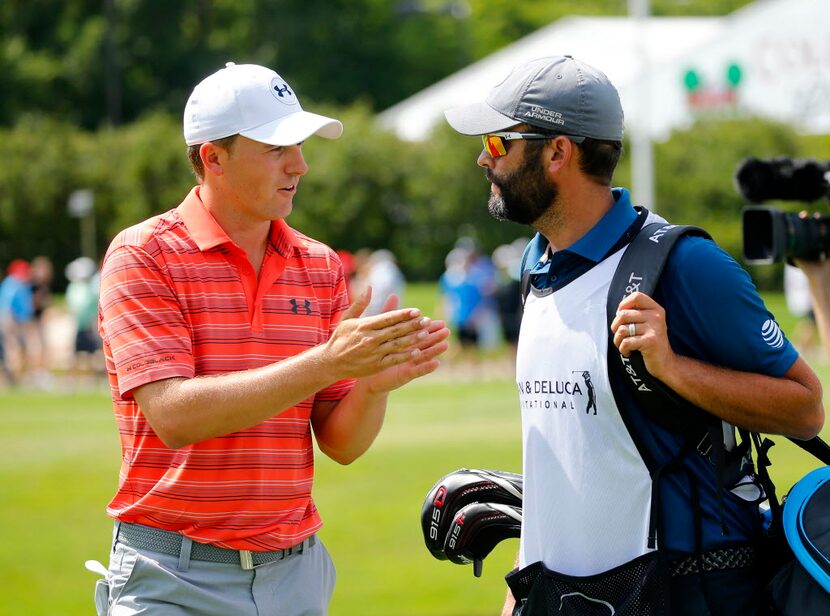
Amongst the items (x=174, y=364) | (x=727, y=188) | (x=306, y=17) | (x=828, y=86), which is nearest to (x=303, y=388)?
(x=174, y=364)

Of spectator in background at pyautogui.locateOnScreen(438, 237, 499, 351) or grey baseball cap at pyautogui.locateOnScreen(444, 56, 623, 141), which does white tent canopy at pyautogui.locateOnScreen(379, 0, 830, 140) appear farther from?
grey baseball cap at pyautogui.locateOnScreen(444, 56, 623, 141)

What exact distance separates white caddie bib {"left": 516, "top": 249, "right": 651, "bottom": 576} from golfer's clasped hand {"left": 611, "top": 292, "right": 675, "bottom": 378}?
20cm

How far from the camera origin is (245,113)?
4.16 metres

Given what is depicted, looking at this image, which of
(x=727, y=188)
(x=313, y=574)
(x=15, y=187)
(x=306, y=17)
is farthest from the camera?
(x=306, y=17)

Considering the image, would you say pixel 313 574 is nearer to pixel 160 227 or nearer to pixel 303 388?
pixel 303 388

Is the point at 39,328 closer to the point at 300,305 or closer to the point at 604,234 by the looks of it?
the point at 300,305

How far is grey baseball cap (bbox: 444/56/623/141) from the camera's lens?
3787 mm

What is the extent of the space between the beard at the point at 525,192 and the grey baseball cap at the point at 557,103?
12 centimetres

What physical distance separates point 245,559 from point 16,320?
2292 cm

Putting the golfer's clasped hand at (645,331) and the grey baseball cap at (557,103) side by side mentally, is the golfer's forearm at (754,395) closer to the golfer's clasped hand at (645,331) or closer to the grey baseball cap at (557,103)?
the golfer's clasped hand at (645,331)

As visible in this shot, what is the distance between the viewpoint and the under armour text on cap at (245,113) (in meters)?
4.14

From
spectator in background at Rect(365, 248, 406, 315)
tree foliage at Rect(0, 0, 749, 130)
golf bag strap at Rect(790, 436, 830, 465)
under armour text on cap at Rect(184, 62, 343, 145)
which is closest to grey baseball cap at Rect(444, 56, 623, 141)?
under armour text on cap at Rect(184, 62, 343, 145)

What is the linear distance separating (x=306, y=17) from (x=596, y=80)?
68.7 metres

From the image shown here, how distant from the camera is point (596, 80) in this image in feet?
12.6
